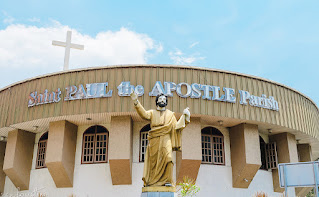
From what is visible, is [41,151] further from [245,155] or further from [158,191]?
[158,191]

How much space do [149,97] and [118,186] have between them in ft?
14.6

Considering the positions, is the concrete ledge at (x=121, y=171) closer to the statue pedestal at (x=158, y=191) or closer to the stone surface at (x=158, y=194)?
the statue pedestal at (x=158, y=191)

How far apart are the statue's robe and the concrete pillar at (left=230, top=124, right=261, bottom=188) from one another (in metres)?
8.79

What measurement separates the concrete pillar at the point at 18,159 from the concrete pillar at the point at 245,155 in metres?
10.5

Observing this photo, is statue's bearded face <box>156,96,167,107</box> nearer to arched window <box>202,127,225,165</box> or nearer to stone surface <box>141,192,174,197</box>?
stone surface <box>141,192,174,197</box>

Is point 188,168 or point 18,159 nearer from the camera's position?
point 188,168

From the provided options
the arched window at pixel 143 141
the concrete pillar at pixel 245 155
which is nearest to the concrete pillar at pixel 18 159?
the arched window at pixel 143 141

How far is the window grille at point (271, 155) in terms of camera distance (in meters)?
20.6

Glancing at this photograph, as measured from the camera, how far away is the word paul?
56.4 ft

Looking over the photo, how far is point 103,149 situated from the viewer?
1880 cm

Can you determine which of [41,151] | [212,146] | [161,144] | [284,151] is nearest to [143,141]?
[212,146]

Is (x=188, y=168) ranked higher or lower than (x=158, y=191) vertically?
higher

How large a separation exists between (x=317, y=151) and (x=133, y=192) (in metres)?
13.9

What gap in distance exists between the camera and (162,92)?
1708cm
